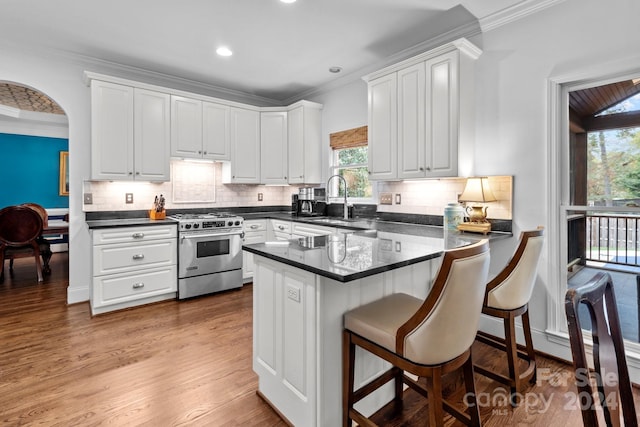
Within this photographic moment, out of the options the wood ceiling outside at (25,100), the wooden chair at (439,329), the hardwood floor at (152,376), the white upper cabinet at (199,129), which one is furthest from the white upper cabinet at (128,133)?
the wooden chair at (439,329)

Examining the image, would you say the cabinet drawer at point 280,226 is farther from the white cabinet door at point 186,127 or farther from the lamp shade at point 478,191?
the lamp shade at point 478,191

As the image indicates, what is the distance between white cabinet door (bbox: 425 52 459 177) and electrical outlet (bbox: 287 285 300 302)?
1771mm

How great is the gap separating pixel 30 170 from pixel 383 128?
276 inches

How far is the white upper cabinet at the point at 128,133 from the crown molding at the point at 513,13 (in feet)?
11.0

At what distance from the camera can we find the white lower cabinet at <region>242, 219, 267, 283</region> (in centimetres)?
425

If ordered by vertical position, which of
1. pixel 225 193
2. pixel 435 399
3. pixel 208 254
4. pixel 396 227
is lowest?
pixel 435 399

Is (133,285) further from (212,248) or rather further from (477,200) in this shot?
(477,200)

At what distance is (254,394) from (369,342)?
95 centimetres

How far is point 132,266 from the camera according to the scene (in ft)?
11.2

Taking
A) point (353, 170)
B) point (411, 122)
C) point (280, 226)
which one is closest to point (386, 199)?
point (353, 170)

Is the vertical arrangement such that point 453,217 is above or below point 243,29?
below

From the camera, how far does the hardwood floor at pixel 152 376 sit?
69.9 inches

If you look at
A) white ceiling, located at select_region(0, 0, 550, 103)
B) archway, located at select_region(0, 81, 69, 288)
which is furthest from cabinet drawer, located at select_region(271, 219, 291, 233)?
archway, located at select_region(0, 81, 69, 288)

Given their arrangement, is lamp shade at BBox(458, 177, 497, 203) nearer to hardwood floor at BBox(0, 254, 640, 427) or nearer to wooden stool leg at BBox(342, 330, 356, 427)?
hardwood floor at BBox(0, 254, 640, 427)
